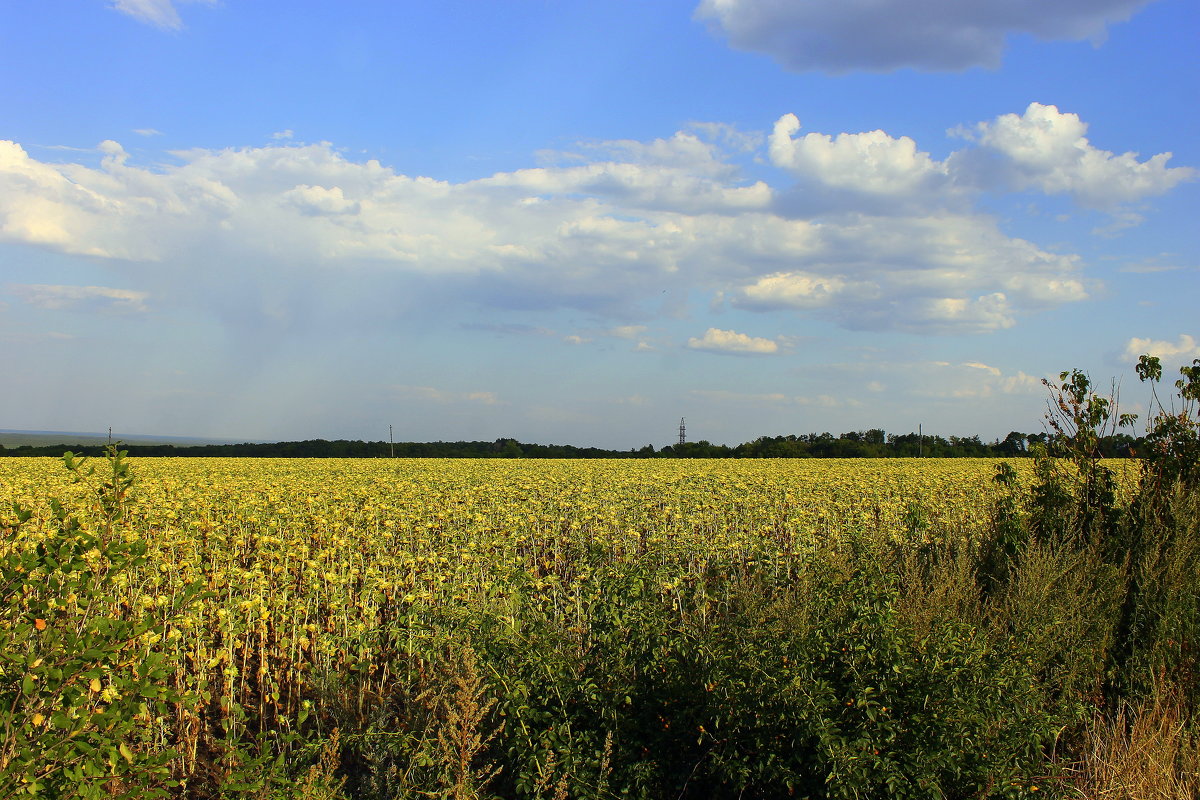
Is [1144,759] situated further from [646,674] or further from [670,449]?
[670,449]

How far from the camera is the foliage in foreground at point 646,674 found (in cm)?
423

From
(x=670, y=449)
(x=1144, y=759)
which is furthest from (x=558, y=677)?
(x=670, y=449)

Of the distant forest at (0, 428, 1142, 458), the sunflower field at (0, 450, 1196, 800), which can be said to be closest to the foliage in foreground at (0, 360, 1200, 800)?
the sunflower field at (0, 450, 1196, 800)

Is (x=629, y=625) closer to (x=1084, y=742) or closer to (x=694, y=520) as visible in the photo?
(x=1084, y=742)

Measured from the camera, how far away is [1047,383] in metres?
10.0

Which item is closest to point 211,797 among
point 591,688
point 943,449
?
point 591,688

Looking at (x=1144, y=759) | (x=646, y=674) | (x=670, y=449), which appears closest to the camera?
(x=1144, y=759)

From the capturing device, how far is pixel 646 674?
5422 mm

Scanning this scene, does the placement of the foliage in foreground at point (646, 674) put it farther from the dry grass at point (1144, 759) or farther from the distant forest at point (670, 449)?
the distant forest at point (670, 449)

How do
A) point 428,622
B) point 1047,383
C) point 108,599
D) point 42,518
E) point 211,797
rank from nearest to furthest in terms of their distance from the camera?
point 108,599 < point 211,797 < point 428,622 < point 1047,383 < point 42,518

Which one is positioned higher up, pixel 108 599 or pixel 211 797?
pixel 108 599

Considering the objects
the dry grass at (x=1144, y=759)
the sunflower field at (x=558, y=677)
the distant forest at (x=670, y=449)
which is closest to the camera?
the sunflower field at (x=558, y=677)

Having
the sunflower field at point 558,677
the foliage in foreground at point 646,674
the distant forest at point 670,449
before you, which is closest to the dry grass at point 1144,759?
the foliage in foreground at point 646,674

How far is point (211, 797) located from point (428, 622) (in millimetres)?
2202
